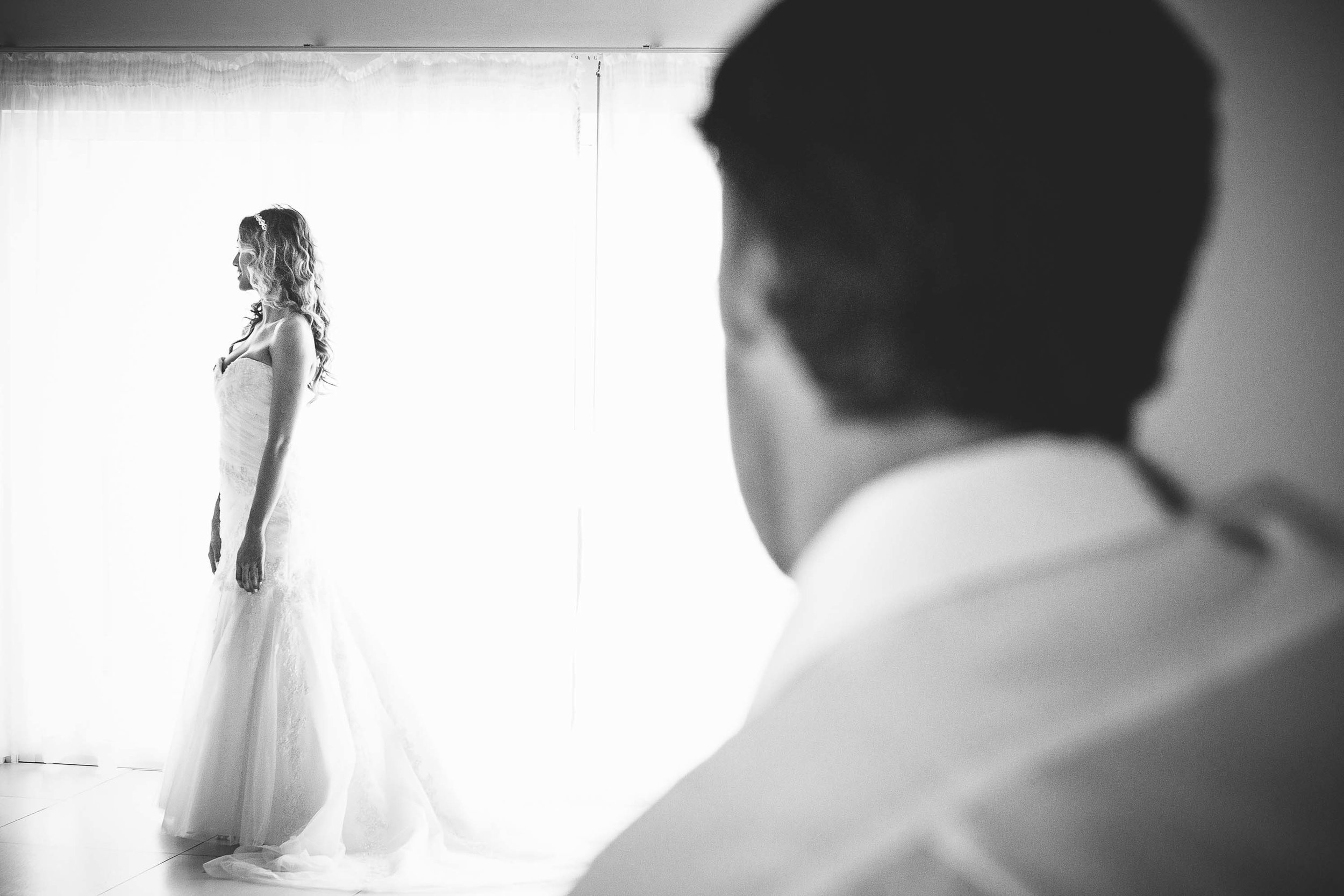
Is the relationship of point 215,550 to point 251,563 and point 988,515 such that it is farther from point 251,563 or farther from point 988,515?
point 988,515

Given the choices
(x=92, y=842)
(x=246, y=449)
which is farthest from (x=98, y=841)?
(x=246, y=449)

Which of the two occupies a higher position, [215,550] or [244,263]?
[244,263]

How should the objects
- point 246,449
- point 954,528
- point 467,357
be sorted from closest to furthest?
point 954,528, point 246,449, point 467,357

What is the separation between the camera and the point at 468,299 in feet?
8.46

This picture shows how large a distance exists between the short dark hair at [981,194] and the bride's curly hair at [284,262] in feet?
6.56

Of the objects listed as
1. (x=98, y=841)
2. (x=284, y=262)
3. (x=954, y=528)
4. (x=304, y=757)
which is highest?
(x=284, y=262)

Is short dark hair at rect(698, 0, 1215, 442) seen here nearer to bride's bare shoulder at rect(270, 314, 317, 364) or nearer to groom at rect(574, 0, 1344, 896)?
groom at rect(574, 0, 1344, 896)

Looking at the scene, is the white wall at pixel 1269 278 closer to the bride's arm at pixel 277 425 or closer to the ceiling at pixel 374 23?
the bride's arm at pixel 277 425

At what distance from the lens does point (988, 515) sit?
8.0 inches

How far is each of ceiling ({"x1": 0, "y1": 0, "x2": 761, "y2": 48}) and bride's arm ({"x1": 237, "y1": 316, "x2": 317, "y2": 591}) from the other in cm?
93

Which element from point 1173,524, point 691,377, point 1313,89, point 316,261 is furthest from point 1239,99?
point 691,377

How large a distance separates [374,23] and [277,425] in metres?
1.17

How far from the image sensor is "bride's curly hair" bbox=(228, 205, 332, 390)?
2.00 m

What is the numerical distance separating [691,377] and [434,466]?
30.2 inches
